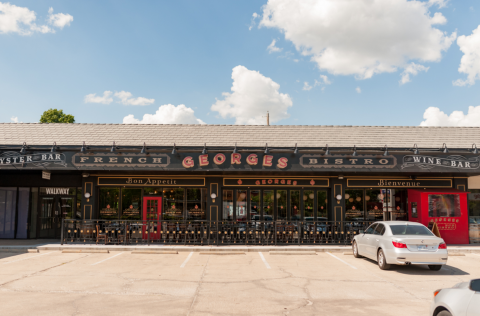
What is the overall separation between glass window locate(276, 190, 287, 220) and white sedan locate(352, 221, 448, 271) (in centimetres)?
638

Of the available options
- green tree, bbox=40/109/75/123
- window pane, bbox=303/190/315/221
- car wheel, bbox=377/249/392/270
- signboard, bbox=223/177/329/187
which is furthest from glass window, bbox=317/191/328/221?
green tree, bbox=40/109/75/123

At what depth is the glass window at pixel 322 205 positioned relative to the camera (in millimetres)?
17750

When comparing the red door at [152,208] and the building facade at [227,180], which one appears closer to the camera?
the building facade at [227,180]

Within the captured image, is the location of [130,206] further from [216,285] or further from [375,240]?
[375,240]

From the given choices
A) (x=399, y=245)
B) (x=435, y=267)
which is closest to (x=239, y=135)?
(x=399, y=245)

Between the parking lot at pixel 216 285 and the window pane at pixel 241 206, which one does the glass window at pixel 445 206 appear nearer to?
the parking lot at pixel 216 285

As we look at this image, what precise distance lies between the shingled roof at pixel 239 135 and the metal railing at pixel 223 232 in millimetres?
4407

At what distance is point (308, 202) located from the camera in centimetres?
1778

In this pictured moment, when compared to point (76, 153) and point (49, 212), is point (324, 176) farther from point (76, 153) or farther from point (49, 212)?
point (49, 212)

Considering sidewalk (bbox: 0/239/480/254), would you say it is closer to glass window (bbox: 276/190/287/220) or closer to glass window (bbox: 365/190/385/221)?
glass window (bbox: 276/190/287/220)

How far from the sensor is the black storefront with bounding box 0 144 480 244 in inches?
624

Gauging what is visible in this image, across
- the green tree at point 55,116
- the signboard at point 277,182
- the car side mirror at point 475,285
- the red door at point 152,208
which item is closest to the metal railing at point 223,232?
the red door at point 152,208

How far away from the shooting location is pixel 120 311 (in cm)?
651

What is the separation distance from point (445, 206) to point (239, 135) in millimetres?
10794
